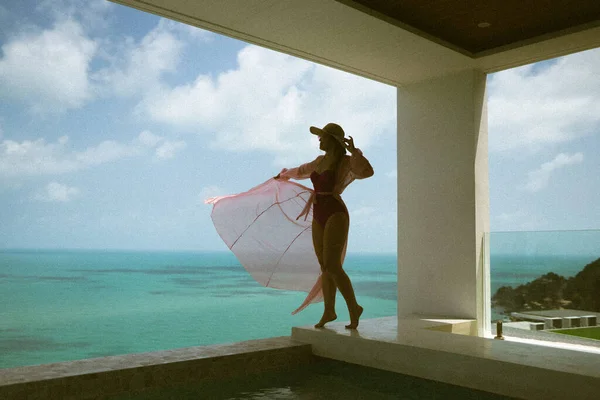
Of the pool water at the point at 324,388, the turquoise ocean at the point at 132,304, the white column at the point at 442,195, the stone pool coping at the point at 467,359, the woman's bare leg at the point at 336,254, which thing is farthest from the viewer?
the turquoise ocean at the point at 132,304

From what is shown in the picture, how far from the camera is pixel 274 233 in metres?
5.24

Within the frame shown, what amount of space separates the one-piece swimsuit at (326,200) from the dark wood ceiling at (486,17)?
1.46 meters

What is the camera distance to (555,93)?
2238cm

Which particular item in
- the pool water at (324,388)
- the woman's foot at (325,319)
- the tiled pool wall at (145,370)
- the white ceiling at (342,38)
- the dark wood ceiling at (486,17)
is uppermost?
the dark wood ceiling at (486,17)

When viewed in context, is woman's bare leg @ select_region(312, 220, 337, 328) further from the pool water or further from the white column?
the white column

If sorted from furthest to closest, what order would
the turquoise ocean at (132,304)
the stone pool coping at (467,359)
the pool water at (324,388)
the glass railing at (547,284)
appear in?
the turquoise ocean at (132,304), the glass railing at (547,284), the pool water at (324,388), the stone pool coping at (467,359)


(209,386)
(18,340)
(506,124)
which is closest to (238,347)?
(209,386)

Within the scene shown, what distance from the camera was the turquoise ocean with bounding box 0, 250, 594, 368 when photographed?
25422 mm

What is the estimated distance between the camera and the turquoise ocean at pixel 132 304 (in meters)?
25.4

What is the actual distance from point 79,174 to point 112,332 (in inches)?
500

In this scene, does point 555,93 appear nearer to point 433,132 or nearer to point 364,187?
point 433,132

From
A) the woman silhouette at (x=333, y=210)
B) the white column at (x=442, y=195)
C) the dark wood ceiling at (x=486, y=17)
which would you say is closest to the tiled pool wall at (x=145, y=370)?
the woman silhouette at (x=333, y=210)

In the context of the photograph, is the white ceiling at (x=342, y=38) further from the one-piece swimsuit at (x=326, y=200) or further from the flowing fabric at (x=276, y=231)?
the one-piece swimsuit at (x=326, y=200)

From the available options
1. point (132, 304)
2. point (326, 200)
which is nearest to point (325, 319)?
point (326, 200)
